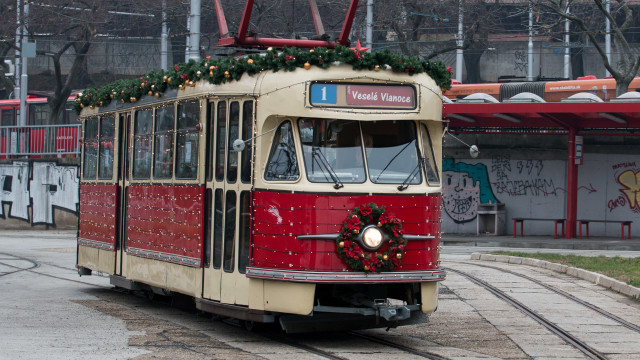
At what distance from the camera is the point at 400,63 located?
10.5 meters

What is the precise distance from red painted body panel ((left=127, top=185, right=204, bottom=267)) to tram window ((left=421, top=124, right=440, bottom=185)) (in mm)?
2541

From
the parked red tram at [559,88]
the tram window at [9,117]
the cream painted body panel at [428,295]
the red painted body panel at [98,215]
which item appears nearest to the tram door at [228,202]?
the cream painted body panel at [428,295]

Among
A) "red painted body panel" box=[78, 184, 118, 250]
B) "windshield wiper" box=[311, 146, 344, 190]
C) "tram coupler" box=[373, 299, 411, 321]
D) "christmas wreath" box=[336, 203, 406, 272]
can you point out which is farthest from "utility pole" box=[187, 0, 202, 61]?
"tram coupler" box=[373, 299, 411, 321]

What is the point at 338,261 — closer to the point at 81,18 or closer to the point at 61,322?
the point at 61,322

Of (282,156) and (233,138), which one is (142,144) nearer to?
(233,138)

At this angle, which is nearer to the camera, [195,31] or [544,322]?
[544,322]

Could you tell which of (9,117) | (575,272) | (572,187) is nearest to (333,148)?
(575,272)

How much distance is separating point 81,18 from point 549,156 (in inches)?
774

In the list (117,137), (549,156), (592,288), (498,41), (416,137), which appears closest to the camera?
(416,137)

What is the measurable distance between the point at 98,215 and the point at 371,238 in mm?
6293

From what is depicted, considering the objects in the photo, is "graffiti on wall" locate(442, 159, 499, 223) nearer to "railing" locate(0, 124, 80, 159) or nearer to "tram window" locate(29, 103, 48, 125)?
"railing" locate(0, 124, 80, 159)

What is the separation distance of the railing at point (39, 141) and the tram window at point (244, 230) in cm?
2643

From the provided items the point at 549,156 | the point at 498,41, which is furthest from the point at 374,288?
the point at 498,41

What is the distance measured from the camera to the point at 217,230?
35.8ft
